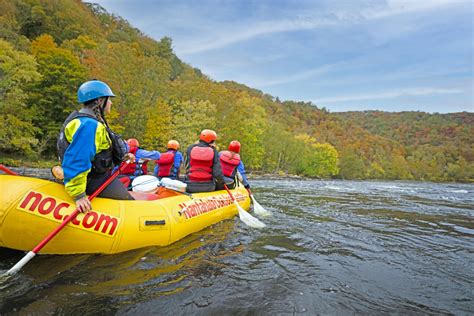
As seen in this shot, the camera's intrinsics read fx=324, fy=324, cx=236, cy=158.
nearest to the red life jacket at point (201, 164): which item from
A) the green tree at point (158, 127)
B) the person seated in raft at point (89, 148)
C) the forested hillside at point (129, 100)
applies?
the person seated in raft at point (89, 148)

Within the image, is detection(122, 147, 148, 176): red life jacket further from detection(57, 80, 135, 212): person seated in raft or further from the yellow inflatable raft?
detection(57, 80, 135, 212): person seated in raft

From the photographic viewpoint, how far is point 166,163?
7883 mm

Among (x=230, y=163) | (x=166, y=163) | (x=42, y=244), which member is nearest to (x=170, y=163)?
(x=166, y=163)

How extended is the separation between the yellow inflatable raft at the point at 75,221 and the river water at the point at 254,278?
159 mm

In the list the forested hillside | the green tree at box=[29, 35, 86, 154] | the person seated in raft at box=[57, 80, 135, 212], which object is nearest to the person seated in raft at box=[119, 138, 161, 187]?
the person seated in raft at box=[57, 80, 135, 212]

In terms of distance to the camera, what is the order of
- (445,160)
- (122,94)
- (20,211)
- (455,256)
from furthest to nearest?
(445,160), (122,94), (455,256), (20,211)

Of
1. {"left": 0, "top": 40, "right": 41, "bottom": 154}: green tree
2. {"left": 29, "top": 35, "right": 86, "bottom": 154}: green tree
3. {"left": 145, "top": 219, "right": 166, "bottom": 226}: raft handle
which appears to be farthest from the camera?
{"left": 29, "top": 35, "right": 86, "bottom": 154}: green tree

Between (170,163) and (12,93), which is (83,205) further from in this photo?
(12,93)

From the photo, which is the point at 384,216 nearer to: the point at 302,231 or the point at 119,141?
the point at 302,231

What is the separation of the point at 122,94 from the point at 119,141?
25260 mm

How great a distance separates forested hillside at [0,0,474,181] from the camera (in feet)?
78.0

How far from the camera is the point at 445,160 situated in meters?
78.4

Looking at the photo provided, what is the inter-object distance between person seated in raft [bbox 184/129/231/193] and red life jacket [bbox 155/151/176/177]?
1.69 m

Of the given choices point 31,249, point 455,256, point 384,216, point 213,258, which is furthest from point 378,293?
point 384,216
